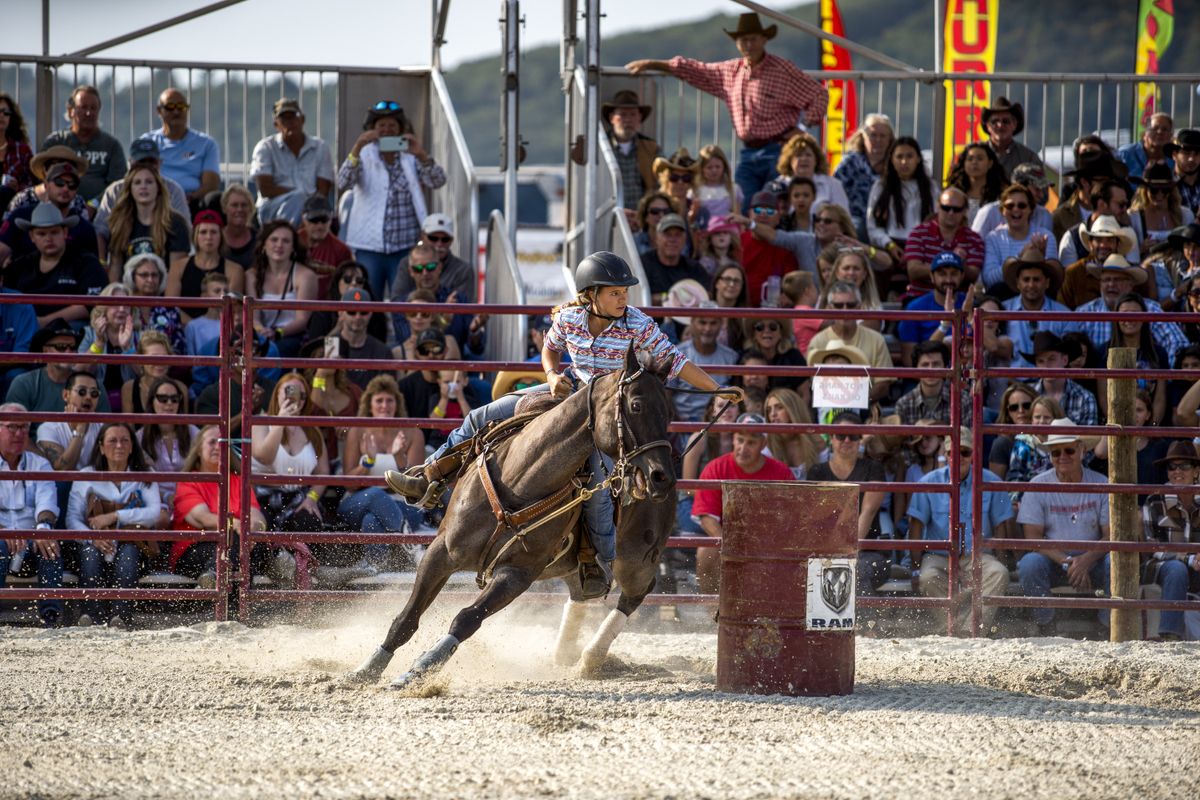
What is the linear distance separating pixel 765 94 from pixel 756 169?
0.65m

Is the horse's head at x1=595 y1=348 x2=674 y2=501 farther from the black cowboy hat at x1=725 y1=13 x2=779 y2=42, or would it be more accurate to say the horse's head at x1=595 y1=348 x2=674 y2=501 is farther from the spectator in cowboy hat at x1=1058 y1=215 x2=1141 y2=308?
the black cowboy hat at x1=725 y1=13 x2=779 y2=42

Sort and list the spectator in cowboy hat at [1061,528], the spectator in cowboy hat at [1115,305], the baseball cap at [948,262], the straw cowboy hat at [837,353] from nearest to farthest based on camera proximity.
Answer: the spectator in cowboy hat at [1061,528], the straw cowboy hat at [837,353], the spectator in cowboy hat at [1115,305], the baseball cap at [948,262]

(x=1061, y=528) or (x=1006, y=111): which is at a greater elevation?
(x=1006, y=111)

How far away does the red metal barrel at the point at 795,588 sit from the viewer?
22.6 feet

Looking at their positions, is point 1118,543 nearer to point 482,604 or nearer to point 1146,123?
point 482,604

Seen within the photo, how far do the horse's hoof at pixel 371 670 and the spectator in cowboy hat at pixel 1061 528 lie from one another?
175 inches

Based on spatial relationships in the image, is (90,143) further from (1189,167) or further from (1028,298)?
(1189,167)

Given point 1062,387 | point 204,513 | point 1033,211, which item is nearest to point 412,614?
point 204,513

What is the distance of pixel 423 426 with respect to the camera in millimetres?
8992

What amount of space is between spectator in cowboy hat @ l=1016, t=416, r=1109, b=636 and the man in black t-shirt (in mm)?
6645

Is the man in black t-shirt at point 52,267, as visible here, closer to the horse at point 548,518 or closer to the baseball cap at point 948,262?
the horse at point 548,518

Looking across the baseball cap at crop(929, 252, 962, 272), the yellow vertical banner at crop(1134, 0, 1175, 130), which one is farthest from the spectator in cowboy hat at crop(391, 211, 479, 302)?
the yellow vertical banner at crop(1134, 0, 1175, 130)

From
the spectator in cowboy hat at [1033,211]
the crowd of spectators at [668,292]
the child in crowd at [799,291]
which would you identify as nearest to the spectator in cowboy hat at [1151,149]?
the crowd of spectators at [668,292]

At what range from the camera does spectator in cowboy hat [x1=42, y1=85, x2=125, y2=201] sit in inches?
486
